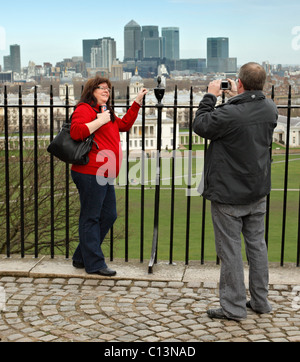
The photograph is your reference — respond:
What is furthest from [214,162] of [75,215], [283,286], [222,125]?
[75,215]

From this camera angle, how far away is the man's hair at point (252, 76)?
3.58 metres

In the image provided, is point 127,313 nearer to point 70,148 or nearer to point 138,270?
point 138,270

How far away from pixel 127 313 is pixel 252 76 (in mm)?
1741

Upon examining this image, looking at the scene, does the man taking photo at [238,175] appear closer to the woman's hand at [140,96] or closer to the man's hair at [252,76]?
the man's hair at [252,76]

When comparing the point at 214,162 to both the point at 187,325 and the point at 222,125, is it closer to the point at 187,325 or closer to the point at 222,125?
the point at 222,125

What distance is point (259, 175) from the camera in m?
3.70

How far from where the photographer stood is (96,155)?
173 inches

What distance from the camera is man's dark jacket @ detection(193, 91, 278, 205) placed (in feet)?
11.8

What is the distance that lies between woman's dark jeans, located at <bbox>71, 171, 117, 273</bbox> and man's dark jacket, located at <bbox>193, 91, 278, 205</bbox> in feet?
3.49

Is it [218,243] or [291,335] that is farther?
[218,243]

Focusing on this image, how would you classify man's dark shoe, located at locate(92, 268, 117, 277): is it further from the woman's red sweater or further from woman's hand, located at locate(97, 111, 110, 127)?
woman's hand, located at locate(97, 111, 110, 127)

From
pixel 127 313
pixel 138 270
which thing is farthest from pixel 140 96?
pixel 127 313

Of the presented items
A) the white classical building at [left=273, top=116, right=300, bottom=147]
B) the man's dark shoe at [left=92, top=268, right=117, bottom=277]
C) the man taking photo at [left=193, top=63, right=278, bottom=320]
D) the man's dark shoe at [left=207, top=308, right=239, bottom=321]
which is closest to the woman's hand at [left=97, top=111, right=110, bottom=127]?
the man taking photo at [left=193, top=63, right=278, bottom=320]
